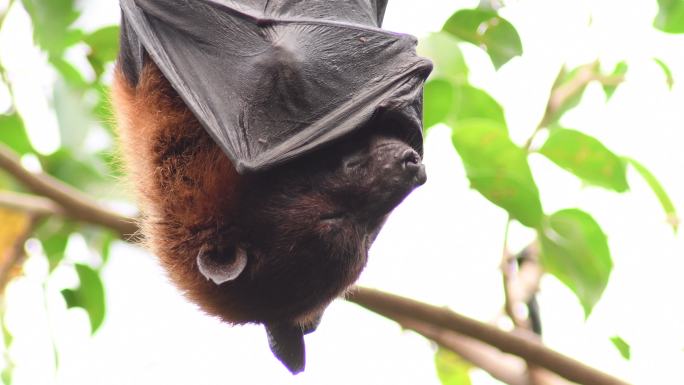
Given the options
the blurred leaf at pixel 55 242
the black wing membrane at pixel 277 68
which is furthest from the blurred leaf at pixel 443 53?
the blurred leaf at pixel 55 242

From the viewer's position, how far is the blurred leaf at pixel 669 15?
12.0 feet

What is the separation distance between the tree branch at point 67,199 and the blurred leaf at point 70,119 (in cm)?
44

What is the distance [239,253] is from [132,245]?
1.01m

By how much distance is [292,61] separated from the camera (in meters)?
3.15

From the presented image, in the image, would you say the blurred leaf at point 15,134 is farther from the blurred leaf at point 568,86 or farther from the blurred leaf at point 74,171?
the blurred leaf at point 568,86

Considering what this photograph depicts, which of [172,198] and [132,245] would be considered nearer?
[172,198]

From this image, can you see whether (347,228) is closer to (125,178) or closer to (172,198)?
(172,198)

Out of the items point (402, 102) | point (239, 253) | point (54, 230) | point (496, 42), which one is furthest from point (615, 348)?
point (54, 230)

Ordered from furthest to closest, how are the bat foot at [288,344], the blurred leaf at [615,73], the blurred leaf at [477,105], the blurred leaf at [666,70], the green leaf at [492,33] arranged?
the blurred leaf at [615,73] < the blurred leaf at [666,70] < the blurred leaf at [477,105] < the green leaf at [492,33] < the bat foot at [288,344]

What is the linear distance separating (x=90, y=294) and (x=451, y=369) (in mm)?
1872

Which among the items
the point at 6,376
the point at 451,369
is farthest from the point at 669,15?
the point at 6,376

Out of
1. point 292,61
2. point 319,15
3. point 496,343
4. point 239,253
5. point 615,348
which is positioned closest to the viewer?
point 239,253

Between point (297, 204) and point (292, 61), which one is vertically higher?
point (292, 61)

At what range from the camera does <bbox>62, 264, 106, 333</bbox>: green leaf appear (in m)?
4.69
